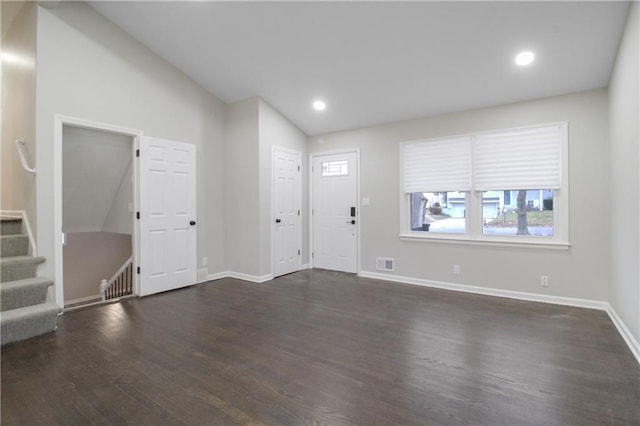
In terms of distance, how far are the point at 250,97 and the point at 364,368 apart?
168 inches

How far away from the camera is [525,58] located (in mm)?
3312

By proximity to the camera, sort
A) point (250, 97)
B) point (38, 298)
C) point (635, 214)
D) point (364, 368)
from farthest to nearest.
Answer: point (250, 97)
point (38, 298)
point (635, 214)
point (364, 368)

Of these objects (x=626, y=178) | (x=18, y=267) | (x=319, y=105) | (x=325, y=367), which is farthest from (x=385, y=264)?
(x=18, y=267)

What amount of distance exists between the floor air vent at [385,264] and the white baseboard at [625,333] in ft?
8.44

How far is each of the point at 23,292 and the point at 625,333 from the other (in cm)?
563

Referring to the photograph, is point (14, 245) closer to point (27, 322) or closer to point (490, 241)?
point (27, 322)

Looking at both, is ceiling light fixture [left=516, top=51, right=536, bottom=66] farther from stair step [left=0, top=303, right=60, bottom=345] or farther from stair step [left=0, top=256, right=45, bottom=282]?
stair step [left=0, top=256, right=45, bottom=282]

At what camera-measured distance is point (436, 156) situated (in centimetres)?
468

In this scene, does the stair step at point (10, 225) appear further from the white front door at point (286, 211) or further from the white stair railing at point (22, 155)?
the white front door at point (286, 211)

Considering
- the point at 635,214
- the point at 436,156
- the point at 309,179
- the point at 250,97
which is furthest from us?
the point at 309,179

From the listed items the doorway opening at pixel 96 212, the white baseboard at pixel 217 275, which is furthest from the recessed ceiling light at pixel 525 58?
the white baseboard at pixel 217 275

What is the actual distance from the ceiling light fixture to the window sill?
209 centimetres

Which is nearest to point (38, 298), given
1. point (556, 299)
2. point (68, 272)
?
point (68, 272)

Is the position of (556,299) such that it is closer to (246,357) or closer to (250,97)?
(246,357)
